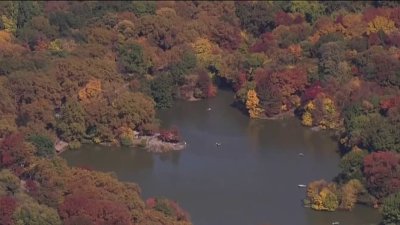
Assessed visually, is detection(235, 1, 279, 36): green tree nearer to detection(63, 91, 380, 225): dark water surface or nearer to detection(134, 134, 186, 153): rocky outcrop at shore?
detection(63, 91, 380, 225): dark water surface

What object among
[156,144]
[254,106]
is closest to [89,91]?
[156,144]

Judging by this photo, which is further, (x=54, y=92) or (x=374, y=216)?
(x=54, y=92)

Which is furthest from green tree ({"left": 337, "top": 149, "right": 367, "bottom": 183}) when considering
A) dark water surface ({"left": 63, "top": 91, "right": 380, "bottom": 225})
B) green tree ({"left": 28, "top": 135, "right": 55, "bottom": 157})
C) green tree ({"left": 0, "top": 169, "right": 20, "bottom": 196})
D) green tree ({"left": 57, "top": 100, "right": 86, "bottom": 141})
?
green tree ({"left": 0, "top": 169, "right": 20, "bottom": 196})

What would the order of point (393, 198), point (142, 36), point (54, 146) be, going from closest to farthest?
point (393, 198) → point (54, 146) → point (142, 36)

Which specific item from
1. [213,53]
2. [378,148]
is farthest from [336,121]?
[213,53]

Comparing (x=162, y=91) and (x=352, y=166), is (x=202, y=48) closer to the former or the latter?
(x=162, y=91)

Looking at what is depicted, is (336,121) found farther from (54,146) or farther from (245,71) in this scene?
(54,146)
